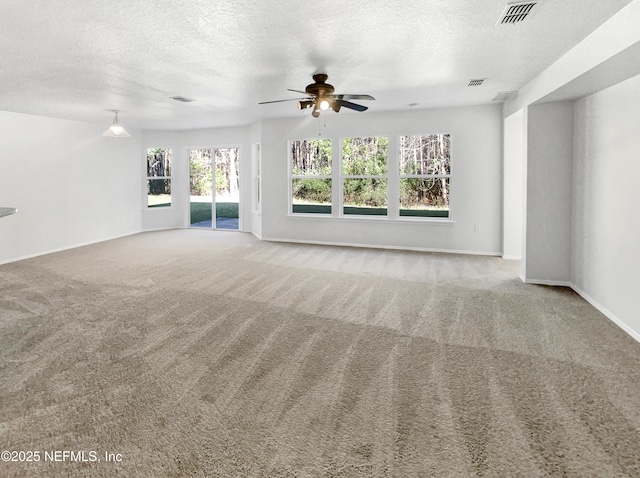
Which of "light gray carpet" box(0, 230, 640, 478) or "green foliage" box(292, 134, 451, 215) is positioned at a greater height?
"green foliage" box(292, 134, 451, 215)

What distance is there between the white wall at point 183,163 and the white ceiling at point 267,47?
3694mm

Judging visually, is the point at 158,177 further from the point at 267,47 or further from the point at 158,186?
the point at 267,47

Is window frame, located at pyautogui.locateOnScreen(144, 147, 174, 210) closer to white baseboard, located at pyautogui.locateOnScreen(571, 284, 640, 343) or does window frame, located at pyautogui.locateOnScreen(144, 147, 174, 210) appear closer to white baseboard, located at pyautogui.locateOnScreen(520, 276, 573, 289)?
white baseboard, located at pyautogui.locateOnScreen(520, 276, 573, 289)

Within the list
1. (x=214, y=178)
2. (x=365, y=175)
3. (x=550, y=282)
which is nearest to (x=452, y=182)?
(x=365, y=175)

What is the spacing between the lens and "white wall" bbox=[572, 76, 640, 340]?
3.38 metres

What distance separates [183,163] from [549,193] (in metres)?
8.35

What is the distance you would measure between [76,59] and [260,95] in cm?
236

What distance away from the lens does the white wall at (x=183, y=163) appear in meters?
9.55

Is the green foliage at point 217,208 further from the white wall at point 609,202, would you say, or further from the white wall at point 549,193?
the white wall at point 609,202

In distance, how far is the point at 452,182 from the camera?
6965mm

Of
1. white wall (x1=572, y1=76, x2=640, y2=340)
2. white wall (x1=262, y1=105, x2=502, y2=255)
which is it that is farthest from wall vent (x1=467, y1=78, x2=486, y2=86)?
white wall (x1=262, y1=105, x2=502, y2=255)

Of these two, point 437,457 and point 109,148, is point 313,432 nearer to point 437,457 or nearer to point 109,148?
point 437,457

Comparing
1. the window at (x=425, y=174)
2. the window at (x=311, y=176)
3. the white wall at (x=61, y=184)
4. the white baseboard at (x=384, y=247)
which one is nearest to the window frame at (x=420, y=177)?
the window at (x=425, y=174)

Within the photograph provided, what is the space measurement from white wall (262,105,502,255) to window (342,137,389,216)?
0.64 feet
